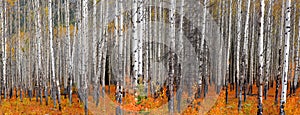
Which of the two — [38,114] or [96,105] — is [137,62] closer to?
[38,114]

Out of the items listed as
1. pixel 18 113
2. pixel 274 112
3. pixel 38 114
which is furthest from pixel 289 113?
pixel 18 113

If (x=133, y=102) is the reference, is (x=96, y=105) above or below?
below

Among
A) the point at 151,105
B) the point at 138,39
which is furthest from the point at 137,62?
the point at 151,105

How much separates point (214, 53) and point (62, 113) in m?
16.0

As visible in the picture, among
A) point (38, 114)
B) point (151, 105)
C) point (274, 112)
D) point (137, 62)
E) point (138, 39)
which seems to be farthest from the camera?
point (38, 114)

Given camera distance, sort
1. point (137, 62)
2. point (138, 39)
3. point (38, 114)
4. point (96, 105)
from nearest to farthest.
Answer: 1. point (137, 62)
2. point (138, 39)
3. point (38, 114)
4. point (96, 105)

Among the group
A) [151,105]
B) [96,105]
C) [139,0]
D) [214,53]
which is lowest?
[96,105]

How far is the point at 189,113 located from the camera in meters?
12.1

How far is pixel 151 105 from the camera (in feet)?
35.4

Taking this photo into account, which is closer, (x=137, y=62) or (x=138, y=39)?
(x=137, y=62)

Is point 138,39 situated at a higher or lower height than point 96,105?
higher

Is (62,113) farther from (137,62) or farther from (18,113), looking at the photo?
(137,62)

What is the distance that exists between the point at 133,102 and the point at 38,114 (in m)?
6.18

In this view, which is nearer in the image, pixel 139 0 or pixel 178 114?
pixel 139 0
